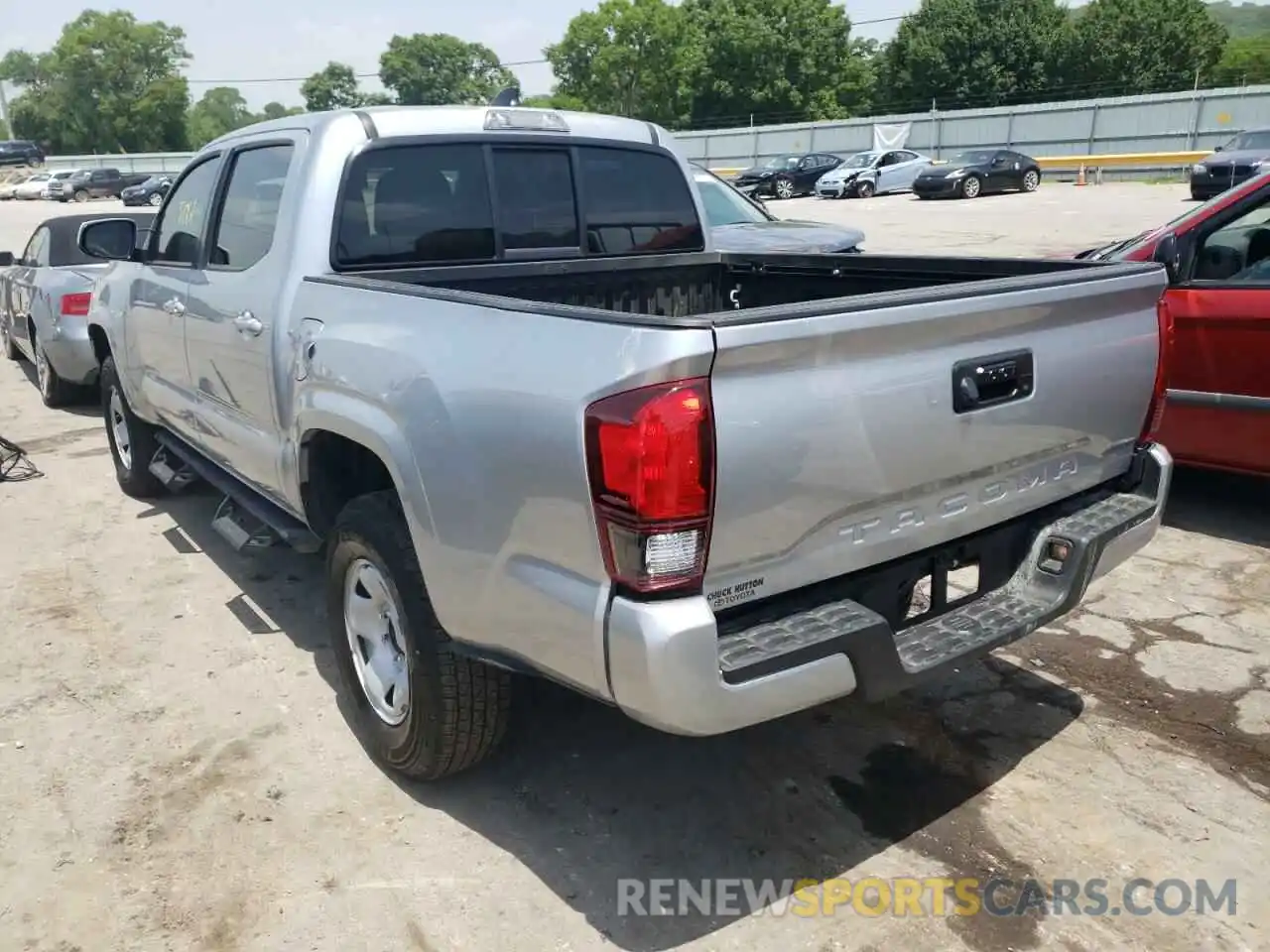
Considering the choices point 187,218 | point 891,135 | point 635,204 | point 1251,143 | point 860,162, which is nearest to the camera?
point 635,204

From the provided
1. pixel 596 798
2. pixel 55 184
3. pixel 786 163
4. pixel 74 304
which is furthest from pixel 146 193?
pixel 596 798

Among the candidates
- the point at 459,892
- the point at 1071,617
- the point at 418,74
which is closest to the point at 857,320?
the point at 459,892

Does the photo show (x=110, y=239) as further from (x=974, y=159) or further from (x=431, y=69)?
(x=431, y=69)

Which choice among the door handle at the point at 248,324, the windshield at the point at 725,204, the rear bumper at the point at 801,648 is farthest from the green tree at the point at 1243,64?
the door handle at the point at 248,324

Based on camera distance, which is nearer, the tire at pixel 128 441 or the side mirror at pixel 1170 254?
the side mirror at pixel 1170 254

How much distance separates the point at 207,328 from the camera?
4348mm

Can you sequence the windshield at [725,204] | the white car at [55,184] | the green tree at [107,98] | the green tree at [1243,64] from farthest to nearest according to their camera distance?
the green tree at [107,98] < the green tree at [1243,64] < the white car at [55,184] < the windshield at [725,204]

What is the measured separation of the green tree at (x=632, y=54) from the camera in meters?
79.3

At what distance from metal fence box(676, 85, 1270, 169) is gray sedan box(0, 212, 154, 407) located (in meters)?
33.9

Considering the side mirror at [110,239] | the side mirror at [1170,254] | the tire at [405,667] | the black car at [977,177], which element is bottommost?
the black car at [977,177]

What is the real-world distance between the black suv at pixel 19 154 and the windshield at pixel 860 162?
2291 inches

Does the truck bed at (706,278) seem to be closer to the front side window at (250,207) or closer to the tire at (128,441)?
the front side window at (250,207)

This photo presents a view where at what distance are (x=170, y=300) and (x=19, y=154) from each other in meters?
76.5

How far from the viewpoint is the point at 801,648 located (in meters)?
2.46
